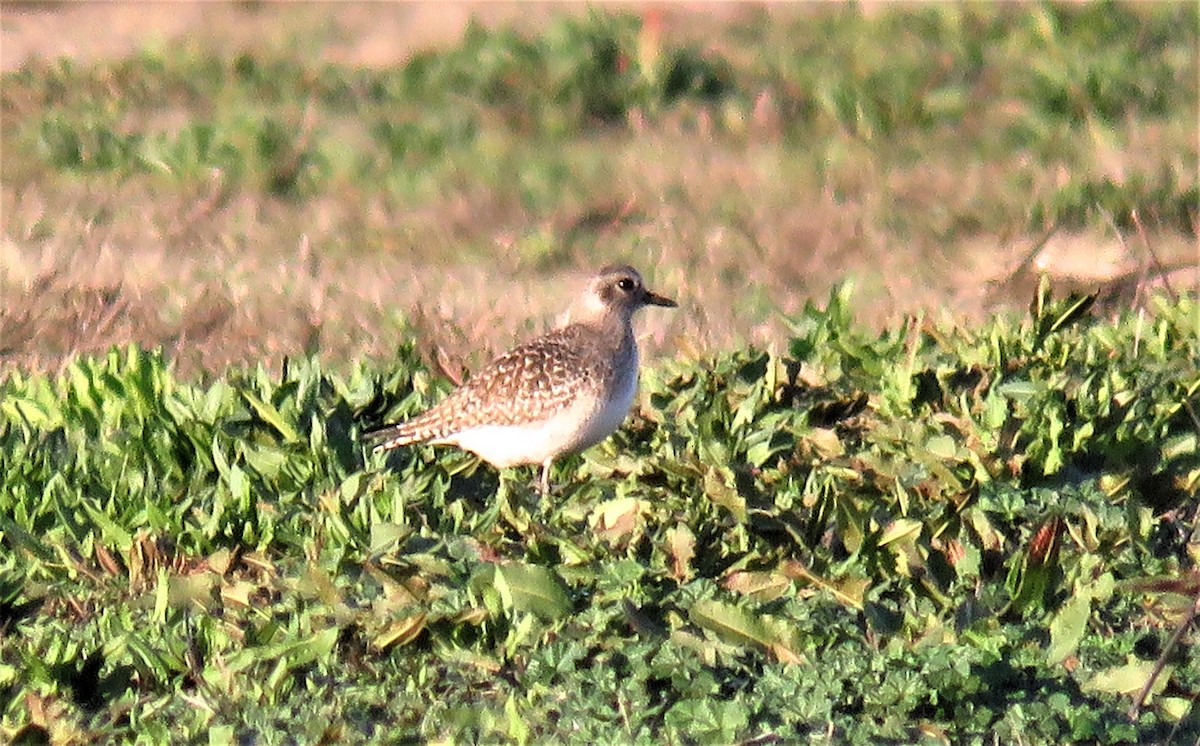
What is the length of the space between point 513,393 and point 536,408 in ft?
0.46

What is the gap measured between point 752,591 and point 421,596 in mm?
900

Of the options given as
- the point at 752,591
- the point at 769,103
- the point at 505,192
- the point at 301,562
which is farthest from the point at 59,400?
the point at 769,103

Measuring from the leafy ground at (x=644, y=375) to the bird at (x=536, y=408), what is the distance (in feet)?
0.52

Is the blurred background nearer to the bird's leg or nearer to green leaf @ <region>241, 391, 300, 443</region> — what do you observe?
the bird's leg

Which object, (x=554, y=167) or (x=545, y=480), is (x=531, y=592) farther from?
(x=554, y=167)

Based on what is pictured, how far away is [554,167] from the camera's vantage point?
10797 millimetres

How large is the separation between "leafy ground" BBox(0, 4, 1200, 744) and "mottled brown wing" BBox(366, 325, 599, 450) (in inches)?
9.0

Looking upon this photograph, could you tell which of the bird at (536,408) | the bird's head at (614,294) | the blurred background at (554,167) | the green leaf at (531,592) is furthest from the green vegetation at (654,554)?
the blurred background at (554,167)

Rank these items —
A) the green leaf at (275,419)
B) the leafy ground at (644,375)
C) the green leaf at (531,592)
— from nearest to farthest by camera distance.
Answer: the leafy ground at (644,375) < the green leaf at (531,592) < the green leaf at (275,419)

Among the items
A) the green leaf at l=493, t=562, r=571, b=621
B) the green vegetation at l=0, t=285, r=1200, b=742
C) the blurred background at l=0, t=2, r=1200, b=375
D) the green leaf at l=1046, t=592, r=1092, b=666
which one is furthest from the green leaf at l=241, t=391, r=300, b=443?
the green leaf at l=1046, t=592, r=1092, b=666

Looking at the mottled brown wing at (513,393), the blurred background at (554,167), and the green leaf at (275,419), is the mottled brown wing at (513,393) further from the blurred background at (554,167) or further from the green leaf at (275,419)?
the blurred background at (554,167)

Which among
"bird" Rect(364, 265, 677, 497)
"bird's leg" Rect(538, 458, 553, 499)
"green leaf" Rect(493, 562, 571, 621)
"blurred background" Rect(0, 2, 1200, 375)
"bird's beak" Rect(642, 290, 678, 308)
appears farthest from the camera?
"blurred background" Rect(0, 2, 1200, 375)

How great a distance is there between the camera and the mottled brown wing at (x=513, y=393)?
684 cm

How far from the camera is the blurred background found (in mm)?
8867
